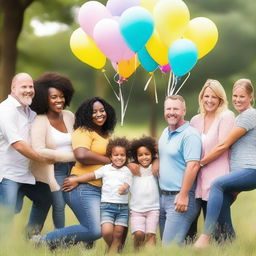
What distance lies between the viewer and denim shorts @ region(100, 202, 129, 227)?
4.82 meters

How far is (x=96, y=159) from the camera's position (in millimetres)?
4863

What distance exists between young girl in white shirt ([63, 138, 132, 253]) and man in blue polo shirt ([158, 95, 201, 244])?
267 millimetres

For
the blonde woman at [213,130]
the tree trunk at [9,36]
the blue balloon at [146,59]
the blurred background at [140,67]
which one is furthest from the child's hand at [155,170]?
the tree trunk at [9,36]

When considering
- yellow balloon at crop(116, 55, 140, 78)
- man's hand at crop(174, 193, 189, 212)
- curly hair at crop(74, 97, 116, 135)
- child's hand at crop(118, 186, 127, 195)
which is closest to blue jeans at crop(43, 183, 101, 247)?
child's hand at crop(118, 186, 127, 195)

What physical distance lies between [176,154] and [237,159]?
1.40ft

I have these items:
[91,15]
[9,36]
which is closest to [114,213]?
[91,15]

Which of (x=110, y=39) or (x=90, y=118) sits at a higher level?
(x=110, y=39)

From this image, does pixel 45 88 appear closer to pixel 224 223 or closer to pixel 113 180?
pixel 113 180

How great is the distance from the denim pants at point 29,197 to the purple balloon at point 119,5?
157cm

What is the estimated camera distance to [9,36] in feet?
34.5

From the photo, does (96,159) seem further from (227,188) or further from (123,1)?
(123,1)

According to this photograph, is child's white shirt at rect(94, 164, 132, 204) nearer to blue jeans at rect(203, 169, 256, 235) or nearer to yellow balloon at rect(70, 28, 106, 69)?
blue jeans at rect(203, 169, 256, 235)

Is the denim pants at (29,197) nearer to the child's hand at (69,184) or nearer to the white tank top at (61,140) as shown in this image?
the child's hand at (69,184)

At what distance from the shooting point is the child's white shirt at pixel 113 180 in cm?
482
